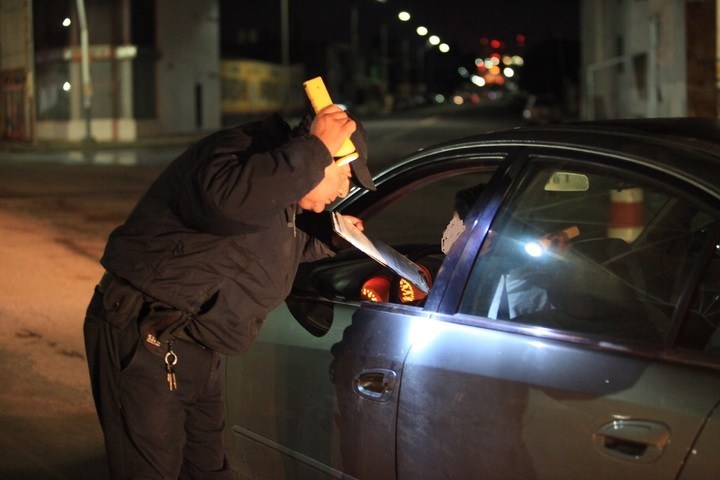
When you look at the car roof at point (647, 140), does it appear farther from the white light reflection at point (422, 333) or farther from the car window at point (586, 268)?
the white light reflection at point (422, 333)

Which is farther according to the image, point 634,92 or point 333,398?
point 634,92

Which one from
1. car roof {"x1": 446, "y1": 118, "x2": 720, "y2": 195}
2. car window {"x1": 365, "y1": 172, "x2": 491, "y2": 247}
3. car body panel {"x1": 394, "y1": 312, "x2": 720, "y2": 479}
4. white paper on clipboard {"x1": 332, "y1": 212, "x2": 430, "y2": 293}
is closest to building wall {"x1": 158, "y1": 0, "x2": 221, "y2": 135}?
car window {"x1": 365, "y1": 172, "x2": 491, "y2": 247}

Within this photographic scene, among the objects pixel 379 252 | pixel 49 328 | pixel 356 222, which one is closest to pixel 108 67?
pixel 49 328

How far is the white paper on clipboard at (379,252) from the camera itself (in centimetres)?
304

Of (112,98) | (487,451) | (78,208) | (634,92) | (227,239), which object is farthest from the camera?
(112,98)

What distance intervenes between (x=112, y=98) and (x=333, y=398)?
1602 inches

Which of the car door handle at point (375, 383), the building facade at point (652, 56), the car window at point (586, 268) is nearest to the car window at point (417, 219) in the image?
the building facade at point (652, 56)

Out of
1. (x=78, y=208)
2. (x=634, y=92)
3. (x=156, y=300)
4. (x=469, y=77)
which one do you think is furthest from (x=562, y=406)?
(x=469, y=77)

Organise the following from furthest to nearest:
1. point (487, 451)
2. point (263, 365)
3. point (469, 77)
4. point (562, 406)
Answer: point (469, 77)
point (263, 365)
point (487, 451)
point (562, 406)

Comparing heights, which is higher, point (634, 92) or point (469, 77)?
point (469, 77)

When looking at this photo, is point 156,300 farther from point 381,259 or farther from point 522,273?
point 522,273

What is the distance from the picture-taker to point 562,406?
7.75ft

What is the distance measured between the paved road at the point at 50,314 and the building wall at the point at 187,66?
24.6m

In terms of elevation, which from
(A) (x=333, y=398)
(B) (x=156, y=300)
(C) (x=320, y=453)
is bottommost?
(C) (x=320, y=453)
